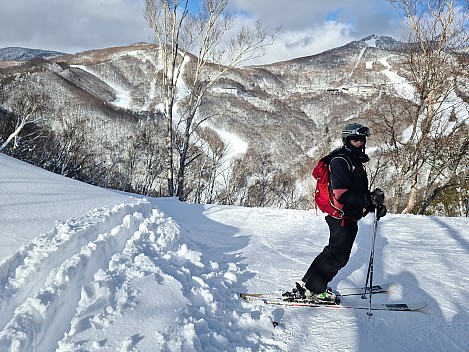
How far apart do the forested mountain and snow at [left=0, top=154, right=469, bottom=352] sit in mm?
10979

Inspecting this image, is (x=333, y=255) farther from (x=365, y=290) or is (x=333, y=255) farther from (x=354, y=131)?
(x=354, y=131)

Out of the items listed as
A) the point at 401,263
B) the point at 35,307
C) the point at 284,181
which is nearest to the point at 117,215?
the point at 35,307

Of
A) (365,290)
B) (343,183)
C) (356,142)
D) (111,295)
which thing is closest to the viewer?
(111,295)

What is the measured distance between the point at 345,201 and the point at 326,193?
0.75 ft

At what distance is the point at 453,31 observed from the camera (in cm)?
1235

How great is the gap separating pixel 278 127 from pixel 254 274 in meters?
109

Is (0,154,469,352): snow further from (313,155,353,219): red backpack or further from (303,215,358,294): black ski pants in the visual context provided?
(313,155,353,219): red backpack

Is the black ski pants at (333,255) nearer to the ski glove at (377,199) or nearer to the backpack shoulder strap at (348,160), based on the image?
the ski glove at (377,199)

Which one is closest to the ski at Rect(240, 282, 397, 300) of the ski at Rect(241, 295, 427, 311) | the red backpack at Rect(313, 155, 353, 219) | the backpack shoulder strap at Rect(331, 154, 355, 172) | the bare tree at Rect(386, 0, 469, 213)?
the ski at Rect(241, 295, 427, 311)

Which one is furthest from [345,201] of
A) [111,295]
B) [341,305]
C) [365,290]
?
[111,295]

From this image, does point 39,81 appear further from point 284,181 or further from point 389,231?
point 389,231

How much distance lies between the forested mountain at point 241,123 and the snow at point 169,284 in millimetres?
10979

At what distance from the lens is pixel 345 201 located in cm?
320

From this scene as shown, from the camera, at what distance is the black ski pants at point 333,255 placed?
3361 millimetres
